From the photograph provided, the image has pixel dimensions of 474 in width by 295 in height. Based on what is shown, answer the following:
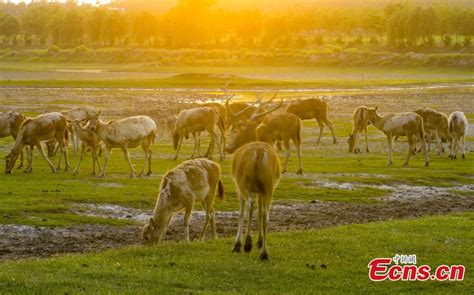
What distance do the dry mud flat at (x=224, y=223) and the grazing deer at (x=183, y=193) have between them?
1583 millimetres

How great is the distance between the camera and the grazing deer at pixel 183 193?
1498cm

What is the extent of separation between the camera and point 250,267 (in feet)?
42.2

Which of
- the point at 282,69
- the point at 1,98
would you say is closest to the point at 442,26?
the point at 282,69

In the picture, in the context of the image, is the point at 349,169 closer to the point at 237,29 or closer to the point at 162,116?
the point at 162,116

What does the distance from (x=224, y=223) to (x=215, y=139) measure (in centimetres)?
1097

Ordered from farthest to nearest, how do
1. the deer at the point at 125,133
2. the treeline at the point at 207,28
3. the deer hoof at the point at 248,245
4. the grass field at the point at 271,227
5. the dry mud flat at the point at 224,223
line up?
1. the treeline at the point at 207,28
2. the deer at the point at 125,133
3. the dry mud flat at the point at 224,223
4. the deer hoof at the point at 248,245
5. the grass field at the point at 271,227

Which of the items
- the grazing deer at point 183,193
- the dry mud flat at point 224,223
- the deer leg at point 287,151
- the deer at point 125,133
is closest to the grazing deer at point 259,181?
the grazing deer at point 183,193

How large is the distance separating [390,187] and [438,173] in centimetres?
337

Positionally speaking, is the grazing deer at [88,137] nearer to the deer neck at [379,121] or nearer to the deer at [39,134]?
the deer at [39,134]

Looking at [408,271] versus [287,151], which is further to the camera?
[287,151]

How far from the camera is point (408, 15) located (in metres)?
126

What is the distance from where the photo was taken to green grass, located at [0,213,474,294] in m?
11.7

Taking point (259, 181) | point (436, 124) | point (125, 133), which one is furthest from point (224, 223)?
point (436, 124)

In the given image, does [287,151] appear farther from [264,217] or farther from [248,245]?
[264,217]
